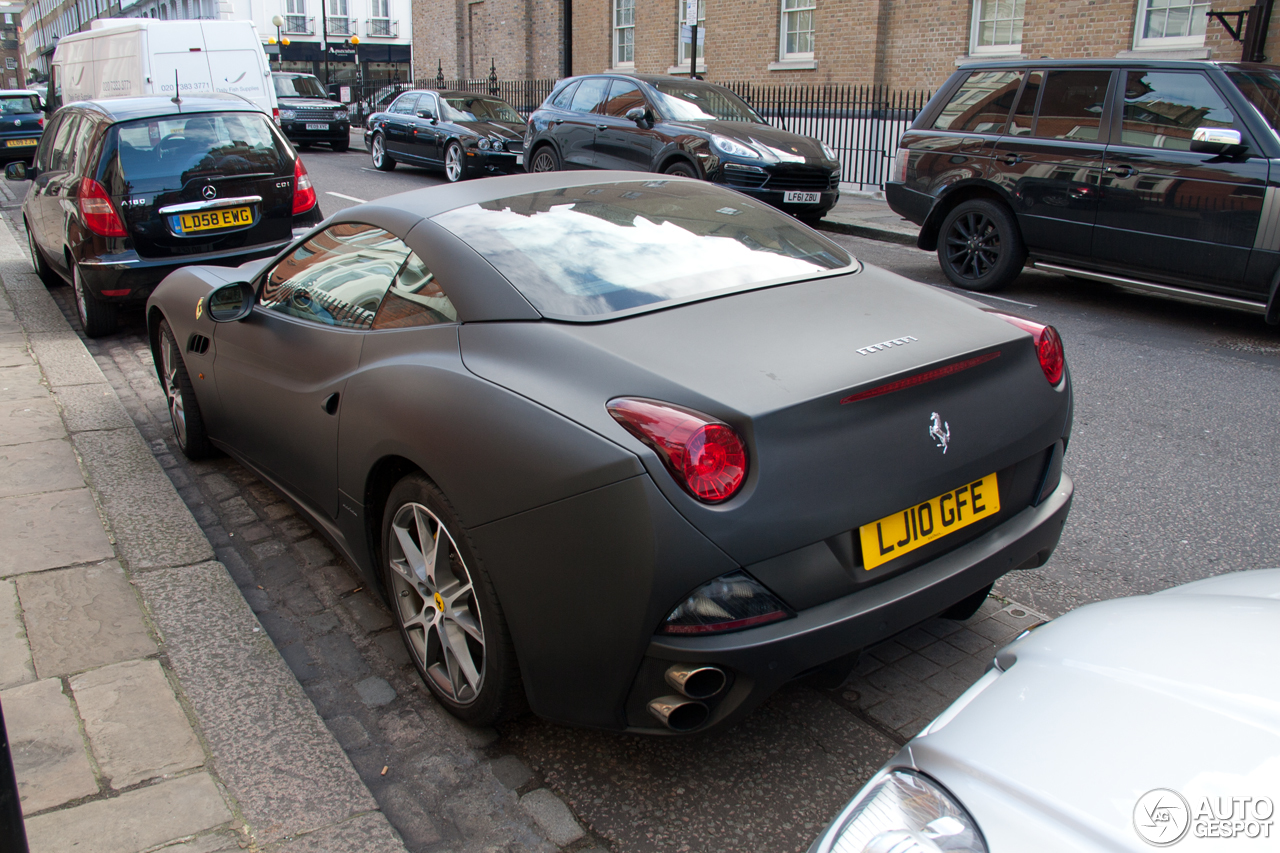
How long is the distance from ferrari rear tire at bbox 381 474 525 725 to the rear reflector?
100 centimetres

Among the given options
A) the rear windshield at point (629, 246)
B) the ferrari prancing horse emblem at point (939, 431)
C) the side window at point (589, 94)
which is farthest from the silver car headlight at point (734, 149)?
the ferrari prancing horse emblem at point (939, 431)

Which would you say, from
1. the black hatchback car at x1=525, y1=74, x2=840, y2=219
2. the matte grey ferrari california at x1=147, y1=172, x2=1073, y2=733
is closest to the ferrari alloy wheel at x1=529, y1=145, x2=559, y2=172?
the black hatchback car at x1=525, y1=74, x2=840, y2=219

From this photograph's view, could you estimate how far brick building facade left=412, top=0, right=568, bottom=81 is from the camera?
1177 inches

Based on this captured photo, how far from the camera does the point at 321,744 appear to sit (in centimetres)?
262

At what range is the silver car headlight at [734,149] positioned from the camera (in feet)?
38.2

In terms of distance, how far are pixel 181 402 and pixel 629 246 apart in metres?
2.74

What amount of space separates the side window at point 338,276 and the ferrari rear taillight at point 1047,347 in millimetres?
1858

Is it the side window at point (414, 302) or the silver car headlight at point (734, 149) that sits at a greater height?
the silver car headlight at point (734, 149)

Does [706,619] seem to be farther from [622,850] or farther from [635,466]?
[622,850]

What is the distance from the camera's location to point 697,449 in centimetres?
212

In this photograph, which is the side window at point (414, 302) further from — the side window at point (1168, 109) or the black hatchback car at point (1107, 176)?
the side window at point (1168, 109)

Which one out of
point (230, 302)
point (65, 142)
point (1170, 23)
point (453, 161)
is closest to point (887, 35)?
point (1170, 23)

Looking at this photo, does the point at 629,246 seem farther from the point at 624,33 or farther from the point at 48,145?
the point at 624,33

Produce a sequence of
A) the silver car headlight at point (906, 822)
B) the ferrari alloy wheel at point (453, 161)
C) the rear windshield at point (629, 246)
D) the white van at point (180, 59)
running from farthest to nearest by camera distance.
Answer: the ferrari alloy wheel at point (453, 161), the white van at point (180, 59), the rear windshield at point (629, 246), the silver car headlight at point (906, 822)
